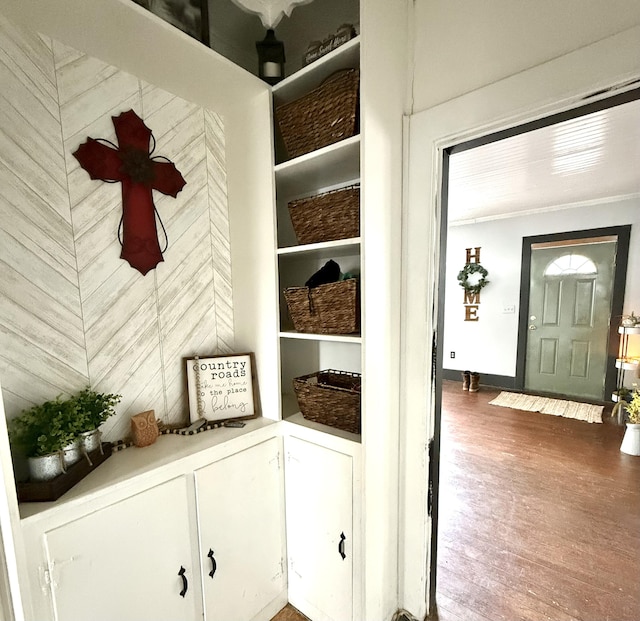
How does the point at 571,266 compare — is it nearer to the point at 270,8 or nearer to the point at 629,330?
the point at 629,330

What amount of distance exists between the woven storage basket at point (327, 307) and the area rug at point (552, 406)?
367 centimetres

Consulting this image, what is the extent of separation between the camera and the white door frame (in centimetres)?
81

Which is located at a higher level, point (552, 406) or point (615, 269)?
point (615, 269)

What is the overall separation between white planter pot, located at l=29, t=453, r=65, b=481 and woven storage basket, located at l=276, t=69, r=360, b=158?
48.8 inches

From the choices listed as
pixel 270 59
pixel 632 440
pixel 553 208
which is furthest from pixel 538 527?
pixel 553 208

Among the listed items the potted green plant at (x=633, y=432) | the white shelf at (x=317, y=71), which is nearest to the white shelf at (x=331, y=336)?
the white shelf at (x=317, y=71)

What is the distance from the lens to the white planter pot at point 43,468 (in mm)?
817

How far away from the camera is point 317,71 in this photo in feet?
3.65

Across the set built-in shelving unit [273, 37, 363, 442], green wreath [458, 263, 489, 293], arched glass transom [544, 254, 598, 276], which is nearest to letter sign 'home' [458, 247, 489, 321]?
green wreath [458, 263, 489, 293]

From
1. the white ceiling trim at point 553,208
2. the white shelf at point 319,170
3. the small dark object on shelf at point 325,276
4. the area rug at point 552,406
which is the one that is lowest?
the area rug at point 552,406

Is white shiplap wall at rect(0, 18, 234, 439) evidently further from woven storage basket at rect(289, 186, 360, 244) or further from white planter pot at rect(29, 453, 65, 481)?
→ woven storage basket at rect(289, 186, 360, 244)

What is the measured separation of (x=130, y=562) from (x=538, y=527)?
2.12m

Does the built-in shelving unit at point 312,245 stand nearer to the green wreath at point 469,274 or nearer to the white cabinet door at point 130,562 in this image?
the white cabinet door at point 130,562

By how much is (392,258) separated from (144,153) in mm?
1003
